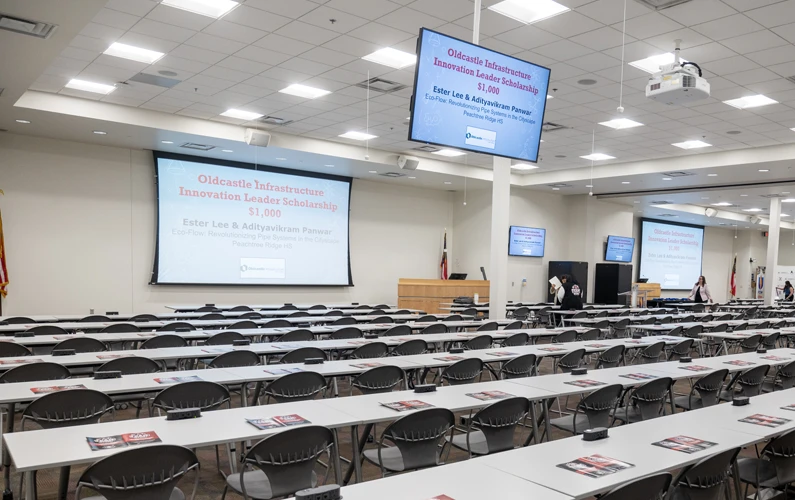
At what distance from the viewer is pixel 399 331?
7.97 m

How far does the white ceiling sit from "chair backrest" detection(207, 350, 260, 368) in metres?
3.43

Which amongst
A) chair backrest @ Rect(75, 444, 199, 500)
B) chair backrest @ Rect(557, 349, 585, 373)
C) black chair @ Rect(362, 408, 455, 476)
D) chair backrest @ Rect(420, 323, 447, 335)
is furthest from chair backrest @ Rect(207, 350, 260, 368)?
chair backrest @ Rect(420, 323, 447, 335)

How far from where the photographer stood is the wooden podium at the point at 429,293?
14.7 meters

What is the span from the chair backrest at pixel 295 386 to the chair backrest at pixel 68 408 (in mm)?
1045

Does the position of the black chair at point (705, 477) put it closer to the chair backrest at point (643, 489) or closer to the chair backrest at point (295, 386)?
the chair backrest at point (643, 489)

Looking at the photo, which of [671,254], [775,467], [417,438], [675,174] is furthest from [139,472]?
[671,254]

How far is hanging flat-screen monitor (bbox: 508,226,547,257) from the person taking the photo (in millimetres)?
17203

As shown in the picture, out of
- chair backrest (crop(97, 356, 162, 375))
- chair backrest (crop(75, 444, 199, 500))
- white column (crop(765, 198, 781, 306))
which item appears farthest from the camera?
white column (crop(765, 198, 781, 306))

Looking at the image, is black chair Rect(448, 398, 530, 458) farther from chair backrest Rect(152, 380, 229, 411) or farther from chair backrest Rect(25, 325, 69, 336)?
chair backrest Rect(25, 325, 69, 336)

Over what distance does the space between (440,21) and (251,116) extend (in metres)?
5.38

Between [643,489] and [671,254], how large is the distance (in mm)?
24518

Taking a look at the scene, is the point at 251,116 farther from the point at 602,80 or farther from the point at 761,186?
the point at 761,186

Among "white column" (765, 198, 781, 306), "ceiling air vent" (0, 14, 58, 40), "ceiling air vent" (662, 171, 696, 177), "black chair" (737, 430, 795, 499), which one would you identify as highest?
"ceiling air vent" (662, 171, 696, 177)

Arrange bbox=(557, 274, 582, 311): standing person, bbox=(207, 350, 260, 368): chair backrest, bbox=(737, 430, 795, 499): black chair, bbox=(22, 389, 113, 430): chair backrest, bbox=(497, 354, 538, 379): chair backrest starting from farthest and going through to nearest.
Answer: bbox=(557, 274, 582, 311): standing person → bbox=(497, 354, 538, 379): chair backrest → bbox=(207, 350, 260, 368): chair backrest → bbox=(22, 389, 113, 430): chair backrest → bbox=(737, 430, 795, 499): black chair
